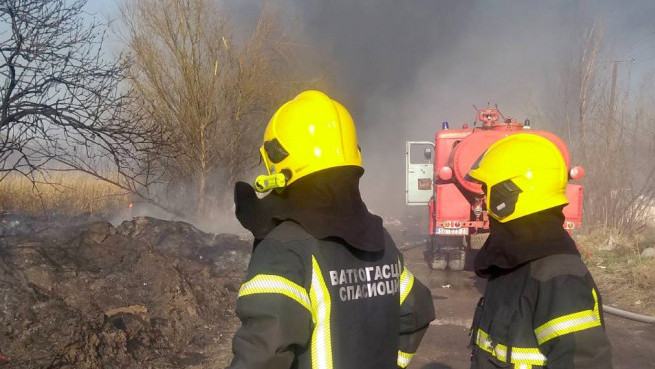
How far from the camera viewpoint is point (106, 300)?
19.9 feet

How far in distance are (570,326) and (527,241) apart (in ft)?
1.26

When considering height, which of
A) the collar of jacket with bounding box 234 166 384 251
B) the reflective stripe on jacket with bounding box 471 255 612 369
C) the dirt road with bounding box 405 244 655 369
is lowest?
the dirt road with bounding box 405 244 655 369

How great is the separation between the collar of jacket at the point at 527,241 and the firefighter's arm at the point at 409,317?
397 millimetres

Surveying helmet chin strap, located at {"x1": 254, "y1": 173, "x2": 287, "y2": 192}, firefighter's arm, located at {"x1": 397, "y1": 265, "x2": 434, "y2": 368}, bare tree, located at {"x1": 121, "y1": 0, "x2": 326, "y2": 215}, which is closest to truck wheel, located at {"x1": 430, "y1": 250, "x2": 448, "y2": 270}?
bare tree, located at {"x1": 121, "y1": 0, "x2": 326, "y2": 215}

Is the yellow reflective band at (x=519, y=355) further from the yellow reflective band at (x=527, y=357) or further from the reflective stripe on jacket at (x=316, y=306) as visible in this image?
the reflective stripe on jacket at (x=316, y=306)

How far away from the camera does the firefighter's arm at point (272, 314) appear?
4.92 ft

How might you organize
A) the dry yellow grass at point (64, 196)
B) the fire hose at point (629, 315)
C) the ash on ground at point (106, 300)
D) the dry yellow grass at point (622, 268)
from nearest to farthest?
the ash on ground at point (106, 300), the fire hose at point (629, 315), the dry yellow grass at point (622, 268), the dry yellow grass at point (64, 196)

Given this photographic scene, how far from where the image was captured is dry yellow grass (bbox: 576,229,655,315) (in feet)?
25.0

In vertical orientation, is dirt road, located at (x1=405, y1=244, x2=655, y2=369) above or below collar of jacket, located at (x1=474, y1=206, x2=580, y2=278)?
below

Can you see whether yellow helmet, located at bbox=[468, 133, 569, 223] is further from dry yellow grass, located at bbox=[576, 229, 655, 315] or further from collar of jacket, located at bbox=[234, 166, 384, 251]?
dry yellow grass, located at bbox=[576, 229, 655, 315]

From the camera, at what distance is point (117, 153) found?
600 cm

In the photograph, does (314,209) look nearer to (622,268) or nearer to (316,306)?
(316,306)

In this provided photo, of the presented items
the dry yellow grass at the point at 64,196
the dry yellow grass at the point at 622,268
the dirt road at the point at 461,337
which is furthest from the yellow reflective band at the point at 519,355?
the dry yellow grass at the point at 64,196

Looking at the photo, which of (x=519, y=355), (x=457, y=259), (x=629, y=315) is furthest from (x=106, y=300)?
(x=457, y=259)
